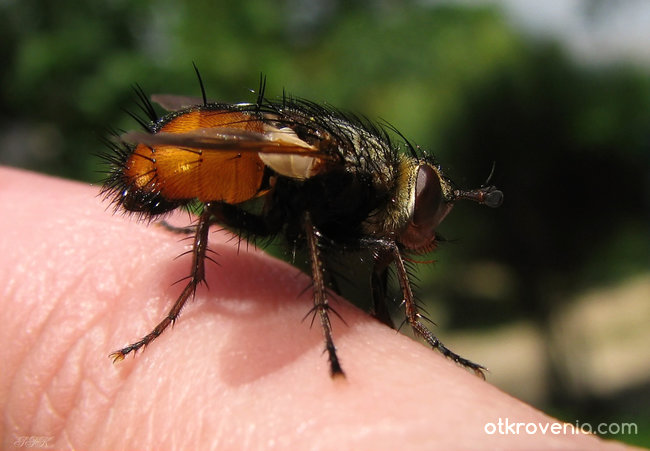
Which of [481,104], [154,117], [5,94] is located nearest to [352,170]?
[154,117]

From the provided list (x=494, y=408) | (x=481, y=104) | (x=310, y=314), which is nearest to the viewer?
(x=494, y=408)

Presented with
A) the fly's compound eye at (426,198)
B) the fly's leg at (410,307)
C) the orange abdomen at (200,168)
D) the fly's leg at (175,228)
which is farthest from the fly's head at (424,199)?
the fly's leg at (175,228)

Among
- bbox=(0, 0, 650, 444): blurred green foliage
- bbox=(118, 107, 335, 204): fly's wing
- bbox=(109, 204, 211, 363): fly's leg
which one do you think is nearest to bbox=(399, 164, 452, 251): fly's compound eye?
bbox=(118, 107, 335, 204): fly's wing

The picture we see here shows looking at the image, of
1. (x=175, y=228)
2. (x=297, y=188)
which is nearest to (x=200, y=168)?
(x=297, y=188)

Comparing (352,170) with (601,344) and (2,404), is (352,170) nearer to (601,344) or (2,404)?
(2,404)

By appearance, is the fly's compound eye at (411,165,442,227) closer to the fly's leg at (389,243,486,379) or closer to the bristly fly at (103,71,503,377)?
the bristly fly at (103,71,503,377)

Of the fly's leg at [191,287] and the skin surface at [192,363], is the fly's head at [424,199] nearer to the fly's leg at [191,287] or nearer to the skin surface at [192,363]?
the skin surface at [192,363]
